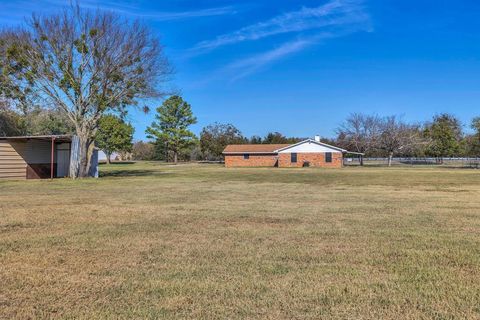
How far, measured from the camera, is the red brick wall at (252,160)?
60.2m

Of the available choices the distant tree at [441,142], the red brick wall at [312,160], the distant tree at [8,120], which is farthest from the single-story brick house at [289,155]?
the distant tree at [8,120]

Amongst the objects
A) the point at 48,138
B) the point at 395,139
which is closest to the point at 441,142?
the point at 395,139

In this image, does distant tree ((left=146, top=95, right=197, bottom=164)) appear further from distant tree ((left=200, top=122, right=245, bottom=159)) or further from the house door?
the house door

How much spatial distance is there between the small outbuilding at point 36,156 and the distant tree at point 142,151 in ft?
220

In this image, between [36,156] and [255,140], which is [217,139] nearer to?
[255,140]

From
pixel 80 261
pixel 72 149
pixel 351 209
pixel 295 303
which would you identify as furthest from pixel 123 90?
pixel 295 303

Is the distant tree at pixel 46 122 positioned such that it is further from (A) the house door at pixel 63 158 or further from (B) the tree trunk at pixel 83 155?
(B) the tree trunk at pixel 83 155

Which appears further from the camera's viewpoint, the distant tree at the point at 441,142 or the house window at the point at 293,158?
the distant tree at the point at 441,142

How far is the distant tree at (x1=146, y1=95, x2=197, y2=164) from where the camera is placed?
67.6 metres

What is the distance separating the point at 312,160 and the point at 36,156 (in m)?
38.6

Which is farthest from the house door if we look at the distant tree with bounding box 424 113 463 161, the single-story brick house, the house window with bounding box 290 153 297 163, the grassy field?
the distant tree with bounding box 424 113 463 161

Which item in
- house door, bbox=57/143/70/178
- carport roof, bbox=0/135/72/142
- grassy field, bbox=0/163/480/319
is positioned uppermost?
carport roof, bbox=0/135/72/142

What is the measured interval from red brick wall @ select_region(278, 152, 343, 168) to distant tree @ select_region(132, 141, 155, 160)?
1768 inches

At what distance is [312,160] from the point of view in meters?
57.3
